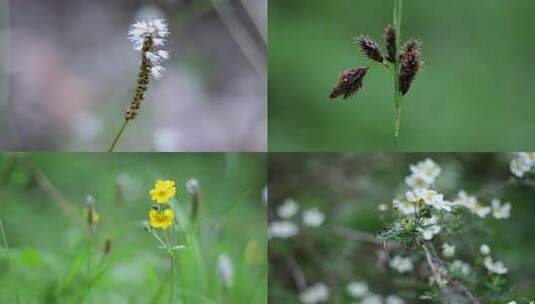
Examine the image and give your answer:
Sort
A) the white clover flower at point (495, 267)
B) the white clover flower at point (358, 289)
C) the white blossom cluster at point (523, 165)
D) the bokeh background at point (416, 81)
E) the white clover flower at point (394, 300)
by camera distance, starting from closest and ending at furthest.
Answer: the white clover flower at point (495, 267), the white blossom cluster at point (523, 165), the white clover flower at point (394, 300), the white clover flower at point (358, 289), the bokeh background at point (416, 81)

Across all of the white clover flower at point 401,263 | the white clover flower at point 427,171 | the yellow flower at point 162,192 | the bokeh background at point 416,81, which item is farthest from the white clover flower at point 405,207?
the bokeh background at point 416,81

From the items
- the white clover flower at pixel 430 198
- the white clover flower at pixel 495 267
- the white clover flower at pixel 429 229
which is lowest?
the white clover flower at pixel 495 267

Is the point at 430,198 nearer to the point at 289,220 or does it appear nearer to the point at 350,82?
the point at 350,82

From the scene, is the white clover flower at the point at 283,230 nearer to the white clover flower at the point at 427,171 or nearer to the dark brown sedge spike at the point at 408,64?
the white clover flower at the point at 427,171

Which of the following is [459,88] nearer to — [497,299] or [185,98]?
[185,98]

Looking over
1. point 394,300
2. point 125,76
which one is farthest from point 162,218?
point 125,76

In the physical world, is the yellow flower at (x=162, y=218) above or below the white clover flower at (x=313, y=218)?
above

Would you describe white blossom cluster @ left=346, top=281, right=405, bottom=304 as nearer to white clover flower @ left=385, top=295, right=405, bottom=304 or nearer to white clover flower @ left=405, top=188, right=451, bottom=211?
white clover flower @ left=385, top=295, right=405, bottom=304

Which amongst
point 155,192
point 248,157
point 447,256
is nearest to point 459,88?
point 248,157
